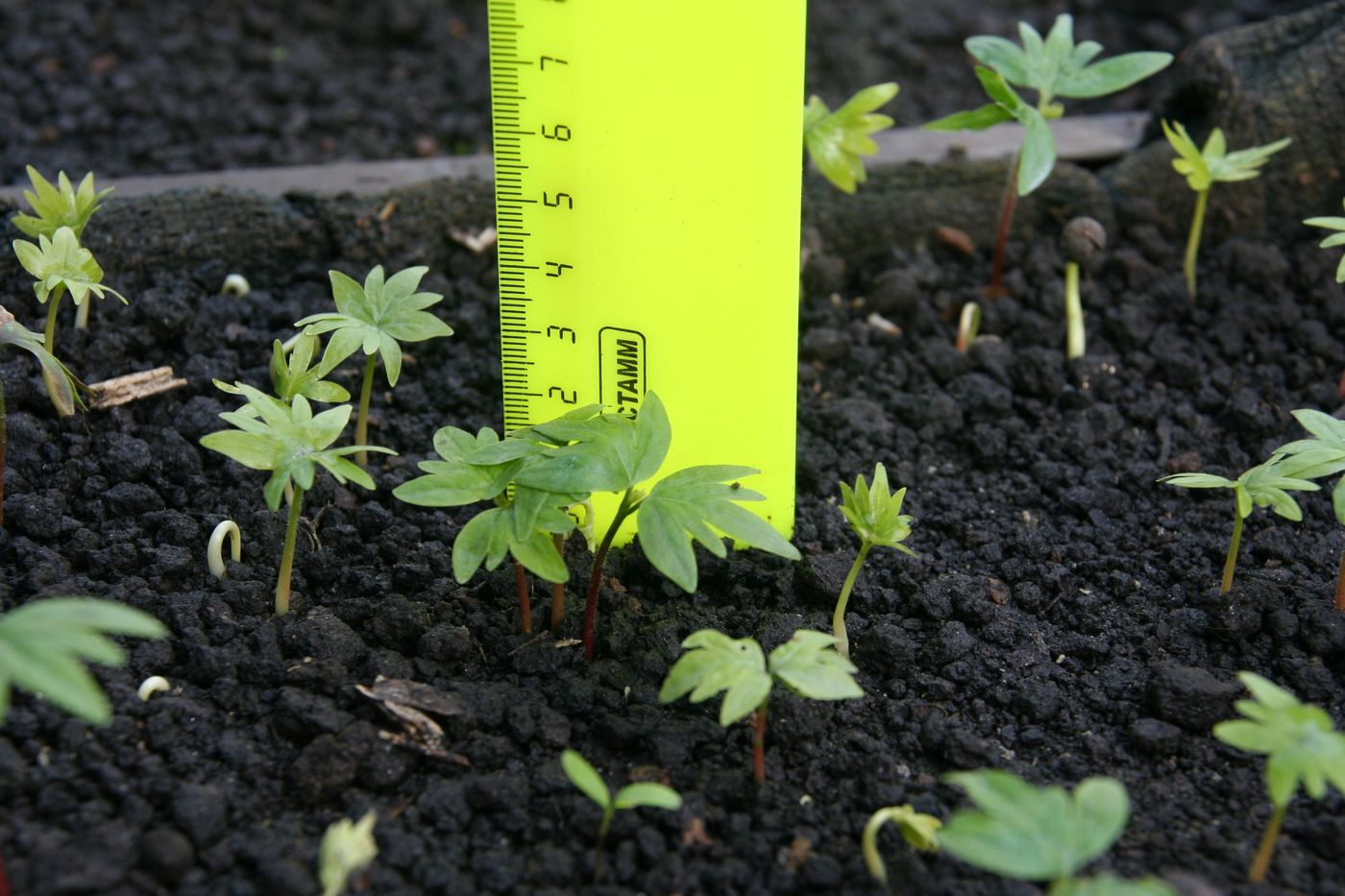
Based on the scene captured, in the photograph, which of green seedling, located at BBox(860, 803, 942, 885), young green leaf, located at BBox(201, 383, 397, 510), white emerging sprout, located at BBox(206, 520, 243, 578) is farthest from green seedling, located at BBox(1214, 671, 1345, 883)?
white emerging sprout, located at BBox(206, 520, 243, 578)

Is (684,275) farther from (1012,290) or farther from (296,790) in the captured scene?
(1012,290)

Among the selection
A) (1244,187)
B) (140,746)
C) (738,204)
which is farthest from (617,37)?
(1244,187)

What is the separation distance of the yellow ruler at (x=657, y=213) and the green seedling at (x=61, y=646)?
2.91 feet

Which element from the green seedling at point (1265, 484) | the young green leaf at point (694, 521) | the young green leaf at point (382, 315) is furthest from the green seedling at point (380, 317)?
the green seedling at point (1265, 484)

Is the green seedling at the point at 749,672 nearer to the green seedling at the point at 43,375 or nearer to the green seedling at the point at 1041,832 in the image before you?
the green seedling at the point at 1041,832

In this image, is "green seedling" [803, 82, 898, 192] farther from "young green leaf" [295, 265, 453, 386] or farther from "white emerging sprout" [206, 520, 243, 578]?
"white emerging sprout" [206, 520, 243, 578]

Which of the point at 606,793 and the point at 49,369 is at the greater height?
the point at 49,369

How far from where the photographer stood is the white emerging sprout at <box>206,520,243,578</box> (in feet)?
7.24

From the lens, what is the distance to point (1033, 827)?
1.50m

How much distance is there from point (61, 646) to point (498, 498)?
2.27ft

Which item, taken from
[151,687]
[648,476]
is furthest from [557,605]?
[151,687]

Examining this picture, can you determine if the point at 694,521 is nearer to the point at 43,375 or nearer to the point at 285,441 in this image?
the point at 285,441

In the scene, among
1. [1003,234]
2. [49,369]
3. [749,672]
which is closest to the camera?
[749,672]

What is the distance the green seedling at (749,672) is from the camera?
1.73 meters
